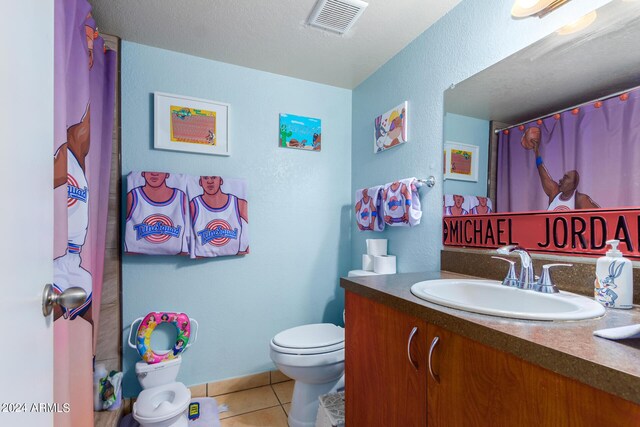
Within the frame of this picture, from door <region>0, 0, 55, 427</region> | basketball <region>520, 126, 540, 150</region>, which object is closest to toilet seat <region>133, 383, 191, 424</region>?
door <region>0, 0, 55, 427</region>

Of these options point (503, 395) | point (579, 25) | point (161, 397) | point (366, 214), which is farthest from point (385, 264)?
point (161, 397)

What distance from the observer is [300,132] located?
221 cm

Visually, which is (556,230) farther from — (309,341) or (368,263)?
(309,341)

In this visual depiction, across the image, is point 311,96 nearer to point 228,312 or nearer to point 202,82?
point 202,82

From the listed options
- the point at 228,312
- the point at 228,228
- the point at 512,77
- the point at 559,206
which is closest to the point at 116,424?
the point at 228,312

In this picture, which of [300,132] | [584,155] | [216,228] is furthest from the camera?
[300,132]

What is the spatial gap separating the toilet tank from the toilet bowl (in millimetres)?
604

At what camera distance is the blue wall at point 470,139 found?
1354 mm

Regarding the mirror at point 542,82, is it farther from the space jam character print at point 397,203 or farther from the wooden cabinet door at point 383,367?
the wooden cabinet door at point 383,367

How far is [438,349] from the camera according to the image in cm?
81

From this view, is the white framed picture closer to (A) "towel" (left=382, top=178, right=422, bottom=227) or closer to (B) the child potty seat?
(A) "towel" (left=382, top=178, right=422, bottom=227)

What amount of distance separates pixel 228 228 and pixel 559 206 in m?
1.67

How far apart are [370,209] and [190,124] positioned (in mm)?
1269

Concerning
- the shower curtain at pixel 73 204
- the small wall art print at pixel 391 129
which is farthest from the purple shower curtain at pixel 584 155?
the shower curtain at pixel 73 204
